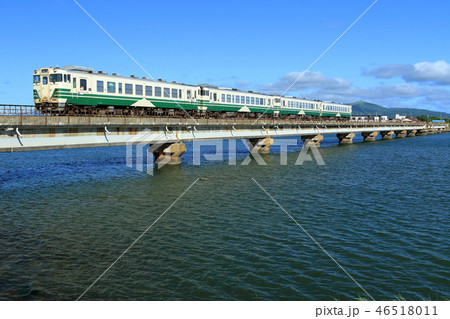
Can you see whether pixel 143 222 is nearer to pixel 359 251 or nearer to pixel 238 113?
pixel 359 251

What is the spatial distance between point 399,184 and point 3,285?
28161 mm

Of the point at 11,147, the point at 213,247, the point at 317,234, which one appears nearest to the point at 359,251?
the point at 317,234

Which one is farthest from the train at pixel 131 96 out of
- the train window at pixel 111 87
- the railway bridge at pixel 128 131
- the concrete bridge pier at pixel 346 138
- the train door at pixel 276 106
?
the concrete bridge pier at pixel 346 138

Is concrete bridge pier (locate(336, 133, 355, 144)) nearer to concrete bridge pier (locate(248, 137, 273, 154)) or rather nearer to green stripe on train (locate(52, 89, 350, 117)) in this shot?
green stripe on train (locate(52, 89, 350, 117))

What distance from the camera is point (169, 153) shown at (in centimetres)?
4428

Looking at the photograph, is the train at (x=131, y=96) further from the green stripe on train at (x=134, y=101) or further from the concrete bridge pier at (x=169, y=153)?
the concrete bridge pier at (x=169, y=153)

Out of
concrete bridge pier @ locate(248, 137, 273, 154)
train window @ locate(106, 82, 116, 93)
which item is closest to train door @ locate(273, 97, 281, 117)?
concrete bridge pier @ locate(248, 137, 273, 154)

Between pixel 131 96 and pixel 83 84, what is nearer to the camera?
pixel 83 84

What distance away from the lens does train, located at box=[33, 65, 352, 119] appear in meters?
35.0

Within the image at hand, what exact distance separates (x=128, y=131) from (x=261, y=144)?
28.6 meters

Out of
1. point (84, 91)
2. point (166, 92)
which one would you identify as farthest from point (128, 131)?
point (166, 92)

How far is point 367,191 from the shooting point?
93.4 feet

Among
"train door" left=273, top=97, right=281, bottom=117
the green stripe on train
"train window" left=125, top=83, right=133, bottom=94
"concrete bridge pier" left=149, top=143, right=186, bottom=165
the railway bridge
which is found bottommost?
"concrete bridge pier" left=149, top=143, right=186, bottom=165

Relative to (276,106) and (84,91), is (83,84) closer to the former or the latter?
→ (84,91)
